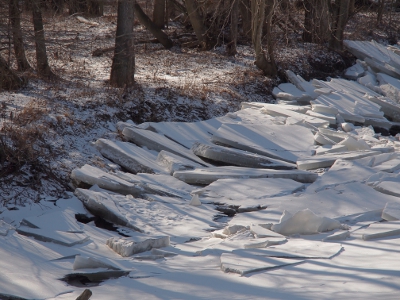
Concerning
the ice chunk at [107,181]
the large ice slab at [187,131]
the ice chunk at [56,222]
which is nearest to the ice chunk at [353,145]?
the large ice slab at [187,131]

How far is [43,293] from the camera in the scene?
13.6 ft

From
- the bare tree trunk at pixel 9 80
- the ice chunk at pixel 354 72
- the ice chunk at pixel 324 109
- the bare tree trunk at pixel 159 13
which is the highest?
the bare tree trunk at pixel 159 13

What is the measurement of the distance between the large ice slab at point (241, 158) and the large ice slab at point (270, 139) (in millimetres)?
403

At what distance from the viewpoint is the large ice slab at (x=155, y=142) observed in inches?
327

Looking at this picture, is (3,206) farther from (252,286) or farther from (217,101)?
(217,101)

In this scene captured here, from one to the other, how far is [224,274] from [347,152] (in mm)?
5056

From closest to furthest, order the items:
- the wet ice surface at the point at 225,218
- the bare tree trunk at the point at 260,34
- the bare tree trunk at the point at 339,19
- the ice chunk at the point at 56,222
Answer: the wet ice surface at the point at 225,218 < the ice chunk at the point at 56,222 < the bare tree trunk at the point at 260,34 < the bare tree trunk at the point at 339,19

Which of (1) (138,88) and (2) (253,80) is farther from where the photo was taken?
(2) (253,80)

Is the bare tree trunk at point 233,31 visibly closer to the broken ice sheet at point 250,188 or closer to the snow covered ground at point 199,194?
the snow covered ground at point 199,194

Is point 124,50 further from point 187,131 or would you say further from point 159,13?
point 159,13

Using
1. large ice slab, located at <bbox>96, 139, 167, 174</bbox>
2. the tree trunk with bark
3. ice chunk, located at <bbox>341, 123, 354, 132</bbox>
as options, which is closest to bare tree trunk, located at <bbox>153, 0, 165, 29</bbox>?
the tree trunk with bark

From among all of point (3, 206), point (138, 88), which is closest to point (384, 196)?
point (3, 206)

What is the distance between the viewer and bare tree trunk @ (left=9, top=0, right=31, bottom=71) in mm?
7168

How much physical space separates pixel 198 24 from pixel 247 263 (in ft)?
39.7
